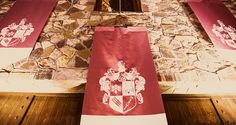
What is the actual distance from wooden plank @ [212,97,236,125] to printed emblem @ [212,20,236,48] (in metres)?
0.98

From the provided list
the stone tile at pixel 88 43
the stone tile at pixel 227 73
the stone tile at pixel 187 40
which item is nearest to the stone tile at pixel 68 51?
the stone tile at pixel 88 43

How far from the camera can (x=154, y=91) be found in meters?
3.31

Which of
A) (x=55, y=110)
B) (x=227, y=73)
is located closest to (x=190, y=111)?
(x=227, y=73)

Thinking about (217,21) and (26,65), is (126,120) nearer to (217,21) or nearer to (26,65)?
(26,65)

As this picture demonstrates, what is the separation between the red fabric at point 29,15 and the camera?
4.09 meters

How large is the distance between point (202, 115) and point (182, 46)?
131 cm

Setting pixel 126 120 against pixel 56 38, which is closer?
pixel 126 120

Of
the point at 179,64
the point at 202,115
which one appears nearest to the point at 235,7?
the point at 179,64

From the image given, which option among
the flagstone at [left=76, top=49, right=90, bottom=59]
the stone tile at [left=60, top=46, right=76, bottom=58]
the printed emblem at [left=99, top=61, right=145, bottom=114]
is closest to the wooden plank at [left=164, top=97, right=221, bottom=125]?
the printed emblem at [left=99, top=61, right=145, bottom=114]

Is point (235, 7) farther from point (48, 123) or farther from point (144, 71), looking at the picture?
point (48, 123)

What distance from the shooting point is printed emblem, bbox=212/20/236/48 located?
4.15 metres

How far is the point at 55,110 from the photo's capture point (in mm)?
3518

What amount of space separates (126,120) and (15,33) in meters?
2.62

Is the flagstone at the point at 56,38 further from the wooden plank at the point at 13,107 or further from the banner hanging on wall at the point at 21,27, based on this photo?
the wooden plank at the point at 13,107
